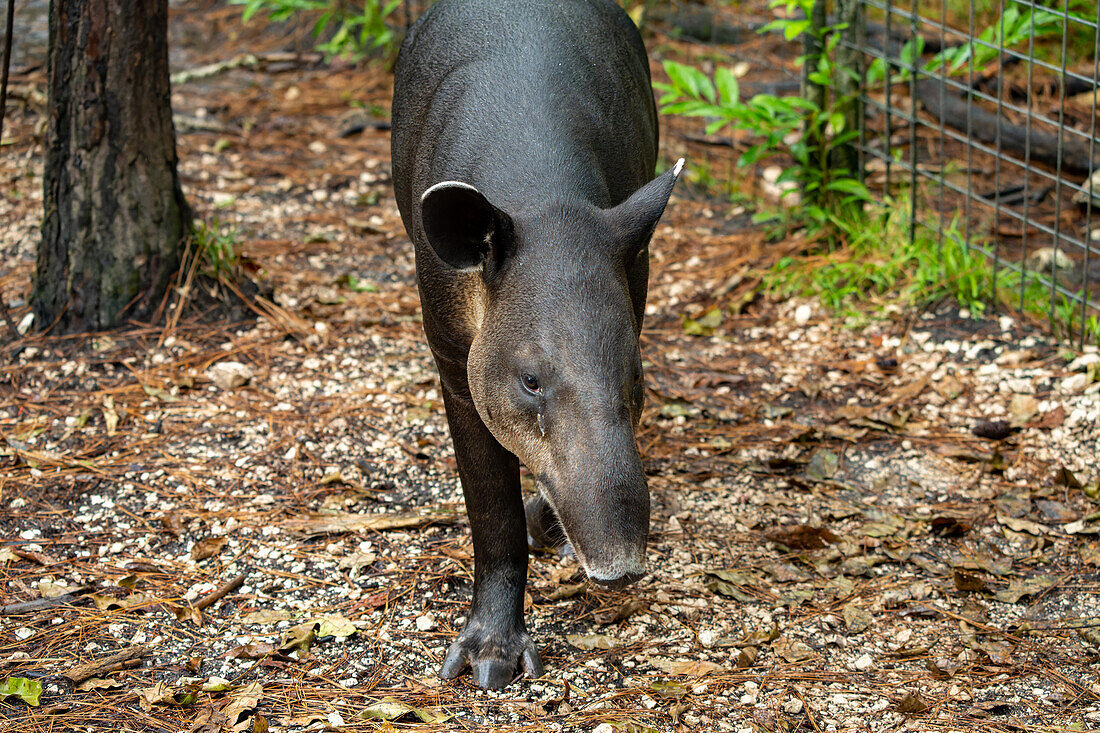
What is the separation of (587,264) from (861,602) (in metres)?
1.80

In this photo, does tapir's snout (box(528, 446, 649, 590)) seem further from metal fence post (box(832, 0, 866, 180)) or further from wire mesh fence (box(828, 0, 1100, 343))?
metal fence post (box(832, 0, 866, 180))

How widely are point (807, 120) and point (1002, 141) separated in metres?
1.72

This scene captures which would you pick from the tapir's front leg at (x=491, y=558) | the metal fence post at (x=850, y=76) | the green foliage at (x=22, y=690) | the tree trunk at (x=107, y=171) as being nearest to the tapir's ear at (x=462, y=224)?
the tapir's front leg at (x=491, y=558)

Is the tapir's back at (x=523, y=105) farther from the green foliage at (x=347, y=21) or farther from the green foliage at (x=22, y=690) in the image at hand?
the green foliage at (x=347, y=21)

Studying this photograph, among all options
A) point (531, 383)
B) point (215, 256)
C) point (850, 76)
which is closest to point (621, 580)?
point (531, 383)

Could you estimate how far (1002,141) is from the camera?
7262 mm

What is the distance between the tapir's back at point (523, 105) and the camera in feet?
10.8

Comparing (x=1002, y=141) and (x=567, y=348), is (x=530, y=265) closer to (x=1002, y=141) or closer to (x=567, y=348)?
(x=567, y=348)

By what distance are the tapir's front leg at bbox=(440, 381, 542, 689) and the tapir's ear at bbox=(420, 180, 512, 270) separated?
1.97ft

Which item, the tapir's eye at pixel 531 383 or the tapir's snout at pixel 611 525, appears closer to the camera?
the tapir's snout at pixel 611 525

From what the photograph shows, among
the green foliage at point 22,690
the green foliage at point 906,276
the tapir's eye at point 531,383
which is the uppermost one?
the tapir's eye at point 531,383

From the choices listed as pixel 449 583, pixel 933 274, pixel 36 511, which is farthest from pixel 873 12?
pixel 36 511

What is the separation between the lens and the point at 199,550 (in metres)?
4.11

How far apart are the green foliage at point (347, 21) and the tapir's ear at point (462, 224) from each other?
228 inches
